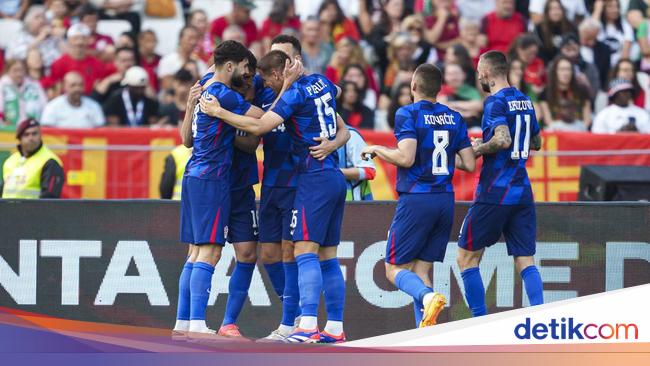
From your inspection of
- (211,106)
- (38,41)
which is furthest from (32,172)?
(211,106)

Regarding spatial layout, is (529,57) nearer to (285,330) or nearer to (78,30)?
(78,30)

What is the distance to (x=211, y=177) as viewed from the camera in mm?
10281

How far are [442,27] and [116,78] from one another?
4.26 metres

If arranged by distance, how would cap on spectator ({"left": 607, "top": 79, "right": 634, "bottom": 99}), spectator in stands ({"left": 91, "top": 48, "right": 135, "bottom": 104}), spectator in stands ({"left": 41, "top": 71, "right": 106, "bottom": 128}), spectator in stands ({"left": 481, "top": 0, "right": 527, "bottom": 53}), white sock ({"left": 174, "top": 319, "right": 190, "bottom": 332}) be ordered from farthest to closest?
1. spectator in stands ({"left": 481, "top": 0, "right": 527, "bottom": 53})
2. spectator in stands ({"left": 91, "top": 48, "right": 135, "bottom": 104})
3. cap on spectator ({"left": 607, "top": 79, "right": 634, "bottom": 99})
4. spectator in stands ({"left": 41, "top": 71, "right": 106, "bottom": 128})
5. white sock ({"left": 174, "top": 319, "right": 190, "bottom": 332})

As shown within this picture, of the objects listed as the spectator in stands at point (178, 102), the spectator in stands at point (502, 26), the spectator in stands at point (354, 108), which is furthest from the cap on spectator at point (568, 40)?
the spectator in stands at point (178, 102)

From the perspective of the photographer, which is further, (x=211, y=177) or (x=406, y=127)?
(x=406, y=127)

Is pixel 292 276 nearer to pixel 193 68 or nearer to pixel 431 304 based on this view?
pixel 431 304

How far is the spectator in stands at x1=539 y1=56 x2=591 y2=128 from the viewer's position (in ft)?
57.0

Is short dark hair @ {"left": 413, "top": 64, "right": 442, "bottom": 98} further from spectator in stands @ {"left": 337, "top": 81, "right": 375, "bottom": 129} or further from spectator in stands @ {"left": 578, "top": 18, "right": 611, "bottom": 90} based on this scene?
spectator in stands @ {"left": 578, "top": 18, "right": 611, "bottom": 90}

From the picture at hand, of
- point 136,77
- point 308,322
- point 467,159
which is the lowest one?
point 308,322

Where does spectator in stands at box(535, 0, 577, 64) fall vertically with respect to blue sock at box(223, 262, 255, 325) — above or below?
above

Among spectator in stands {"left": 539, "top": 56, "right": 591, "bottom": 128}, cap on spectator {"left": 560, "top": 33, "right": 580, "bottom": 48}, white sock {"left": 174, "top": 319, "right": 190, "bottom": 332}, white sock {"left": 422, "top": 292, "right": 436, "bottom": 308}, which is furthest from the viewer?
cap on spectator {"left": 560, "top": 33, "right": 580, "bottom": 48}

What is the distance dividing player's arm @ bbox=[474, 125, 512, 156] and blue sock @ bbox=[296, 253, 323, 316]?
1.63 meters

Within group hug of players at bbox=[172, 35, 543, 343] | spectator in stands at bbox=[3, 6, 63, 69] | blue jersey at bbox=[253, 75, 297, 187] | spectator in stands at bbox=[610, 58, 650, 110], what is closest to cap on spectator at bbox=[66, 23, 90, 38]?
spectator in stands at bbox=[3, 6, 63, 69]
